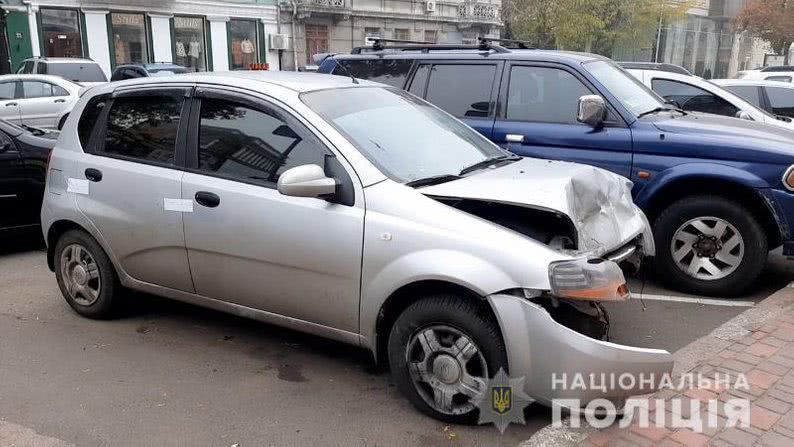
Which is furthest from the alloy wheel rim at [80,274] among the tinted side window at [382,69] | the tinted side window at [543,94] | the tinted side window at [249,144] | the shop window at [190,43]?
the shop window at [190,43]

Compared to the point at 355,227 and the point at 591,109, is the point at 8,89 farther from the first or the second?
the point at 355,227

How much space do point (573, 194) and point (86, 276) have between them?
11.4 ft

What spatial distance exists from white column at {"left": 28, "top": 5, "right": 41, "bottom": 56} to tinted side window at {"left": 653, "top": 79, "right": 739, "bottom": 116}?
2181 cm

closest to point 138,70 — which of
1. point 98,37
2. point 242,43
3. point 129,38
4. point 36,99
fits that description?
point 36,99

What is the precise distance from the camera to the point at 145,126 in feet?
15.0

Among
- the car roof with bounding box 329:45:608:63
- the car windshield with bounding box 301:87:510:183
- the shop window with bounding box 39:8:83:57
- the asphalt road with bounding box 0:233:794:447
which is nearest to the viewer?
the asphalt road with bounding box 0:233:794:447

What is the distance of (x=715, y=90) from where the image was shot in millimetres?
8023

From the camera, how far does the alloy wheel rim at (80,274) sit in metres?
4.86

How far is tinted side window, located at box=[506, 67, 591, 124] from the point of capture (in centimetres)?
586

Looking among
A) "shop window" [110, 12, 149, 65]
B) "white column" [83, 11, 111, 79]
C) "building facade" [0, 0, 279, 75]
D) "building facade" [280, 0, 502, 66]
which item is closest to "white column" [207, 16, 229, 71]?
"building facade" [0, 0, 279, 75]

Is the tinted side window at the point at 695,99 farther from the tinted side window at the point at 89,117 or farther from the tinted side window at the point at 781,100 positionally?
the tinted side window at the point at 89,117

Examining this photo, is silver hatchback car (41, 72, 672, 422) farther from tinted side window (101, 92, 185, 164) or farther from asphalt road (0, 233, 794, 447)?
asphalt road (0, 233, 794, 447)

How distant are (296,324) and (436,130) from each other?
1531 millimetres

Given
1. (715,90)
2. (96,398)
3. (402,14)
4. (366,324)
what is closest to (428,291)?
(366,324)
